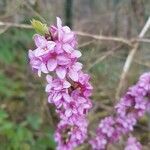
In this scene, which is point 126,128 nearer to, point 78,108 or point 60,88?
point 78,108

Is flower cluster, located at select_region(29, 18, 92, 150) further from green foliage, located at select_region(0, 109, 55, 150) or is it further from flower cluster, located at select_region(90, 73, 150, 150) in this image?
Answer: green foliage, located at select_region(0, 109, 55, 150)

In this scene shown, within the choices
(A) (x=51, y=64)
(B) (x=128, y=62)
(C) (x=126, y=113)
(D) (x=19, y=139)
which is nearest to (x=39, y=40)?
(A) (x=51, y=64)

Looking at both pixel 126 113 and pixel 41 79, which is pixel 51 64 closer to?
pixel 126 113

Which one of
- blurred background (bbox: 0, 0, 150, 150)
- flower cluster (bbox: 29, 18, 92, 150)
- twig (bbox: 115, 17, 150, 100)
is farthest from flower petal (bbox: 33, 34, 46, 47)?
twig (bbox: 115, 17, 150, 100)

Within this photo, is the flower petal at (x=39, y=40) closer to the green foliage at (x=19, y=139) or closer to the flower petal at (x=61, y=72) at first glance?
the flower petal at (x=61, y=72)

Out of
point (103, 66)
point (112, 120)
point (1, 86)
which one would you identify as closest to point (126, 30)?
point (103, 66)

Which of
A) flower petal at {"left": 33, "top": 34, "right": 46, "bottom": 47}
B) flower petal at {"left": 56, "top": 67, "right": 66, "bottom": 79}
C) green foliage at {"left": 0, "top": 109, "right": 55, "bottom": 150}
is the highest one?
green foliage at {"left": 0, "top": 109, "right": 55, "bottom": 150}

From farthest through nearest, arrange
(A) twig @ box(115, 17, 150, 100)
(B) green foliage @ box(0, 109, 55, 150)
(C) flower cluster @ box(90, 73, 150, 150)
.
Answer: (B) green foliage @ box(0, 109, 55, 150), (A) twig @ box(115, 17, 150, 100), (C) flower cluster @ box(90, 73, 150, 150)

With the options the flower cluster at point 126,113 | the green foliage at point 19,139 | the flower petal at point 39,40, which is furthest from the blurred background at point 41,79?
the flower petal at point 39,40
